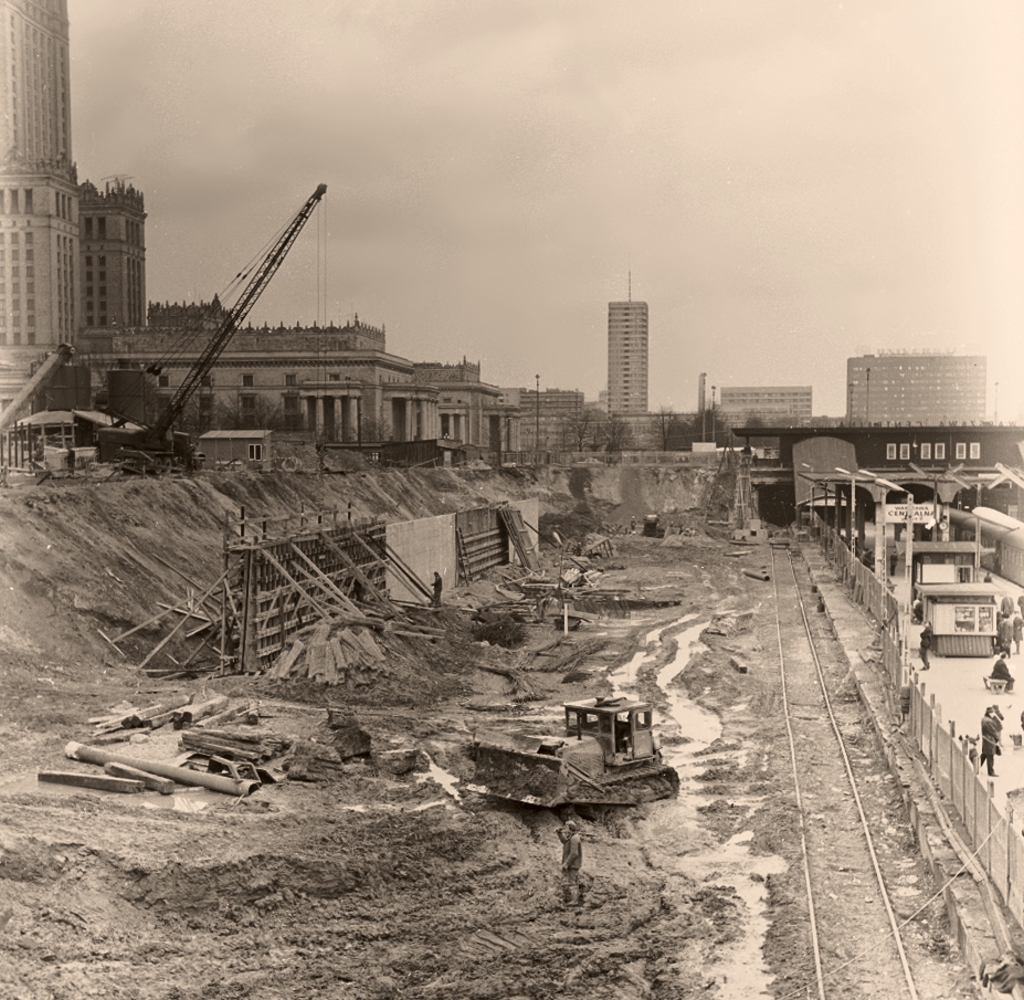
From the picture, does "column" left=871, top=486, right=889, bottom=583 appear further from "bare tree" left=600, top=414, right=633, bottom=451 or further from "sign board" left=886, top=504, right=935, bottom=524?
"bare tree" left=600, top=414, right=633, bottom=451

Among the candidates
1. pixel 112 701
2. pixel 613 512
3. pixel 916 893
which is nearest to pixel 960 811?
pixel 916 893

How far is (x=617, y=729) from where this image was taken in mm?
22859

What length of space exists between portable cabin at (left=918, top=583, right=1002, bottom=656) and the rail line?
3385 mm

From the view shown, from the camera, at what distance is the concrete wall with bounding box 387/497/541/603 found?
4681 centimetres

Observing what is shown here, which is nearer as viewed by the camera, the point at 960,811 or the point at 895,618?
the point at 960,811

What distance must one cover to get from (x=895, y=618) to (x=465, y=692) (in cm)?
1269

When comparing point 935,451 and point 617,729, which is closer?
point 617,729

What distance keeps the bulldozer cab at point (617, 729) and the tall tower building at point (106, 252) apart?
509 ft

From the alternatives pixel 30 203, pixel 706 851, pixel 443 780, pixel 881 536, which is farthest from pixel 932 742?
pixel 30 203

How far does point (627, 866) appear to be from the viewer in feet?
63.4

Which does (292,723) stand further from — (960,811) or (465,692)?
(960,811)

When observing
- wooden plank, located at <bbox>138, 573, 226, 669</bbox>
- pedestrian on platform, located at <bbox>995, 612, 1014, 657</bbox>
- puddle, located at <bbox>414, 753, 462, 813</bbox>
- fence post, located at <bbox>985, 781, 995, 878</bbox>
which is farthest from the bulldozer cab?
pedestrian on platform, located at <bbox>995, 612, 1014, 657</bbox>

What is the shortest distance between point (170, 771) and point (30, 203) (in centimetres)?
12140

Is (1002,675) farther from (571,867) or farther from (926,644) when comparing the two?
(571,867)
